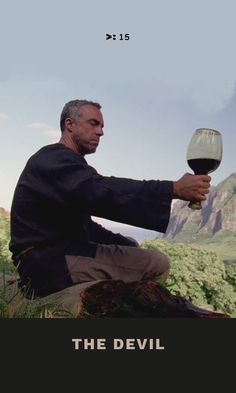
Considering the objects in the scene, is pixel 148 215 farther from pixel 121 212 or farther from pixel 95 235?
pixel 95 235

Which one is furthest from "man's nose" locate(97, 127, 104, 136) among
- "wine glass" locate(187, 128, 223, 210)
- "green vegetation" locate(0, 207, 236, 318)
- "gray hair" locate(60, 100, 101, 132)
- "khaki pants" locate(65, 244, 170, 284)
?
"green vegetation" locate(0, 207, 236, 318)

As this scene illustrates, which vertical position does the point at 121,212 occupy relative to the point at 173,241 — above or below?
above

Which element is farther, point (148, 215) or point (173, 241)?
point (173, 241)

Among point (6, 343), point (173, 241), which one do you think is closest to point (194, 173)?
point (6, 343)

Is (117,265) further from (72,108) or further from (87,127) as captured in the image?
(72,108)

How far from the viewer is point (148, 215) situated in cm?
403

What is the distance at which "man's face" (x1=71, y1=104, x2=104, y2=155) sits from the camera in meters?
4.28

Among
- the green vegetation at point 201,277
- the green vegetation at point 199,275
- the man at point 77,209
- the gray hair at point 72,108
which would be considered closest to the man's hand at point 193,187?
the man at point 77,209

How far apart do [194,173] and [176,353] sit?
124 cm

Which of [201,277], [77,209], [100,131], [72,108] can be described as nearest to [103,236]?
[77,209]

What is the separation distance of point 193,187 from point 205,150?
0.88 ft

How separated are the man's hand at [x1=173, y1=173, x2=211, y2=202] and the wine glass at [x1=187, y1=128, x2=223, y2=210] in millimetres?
81

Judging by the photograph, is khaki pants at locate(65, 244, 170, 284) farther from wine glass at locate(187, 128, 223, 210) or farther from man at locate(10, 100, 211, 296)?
wine glass at locate(187, 128, 223, 210)

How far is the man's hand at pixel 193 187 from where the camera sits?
3824 millimetres
